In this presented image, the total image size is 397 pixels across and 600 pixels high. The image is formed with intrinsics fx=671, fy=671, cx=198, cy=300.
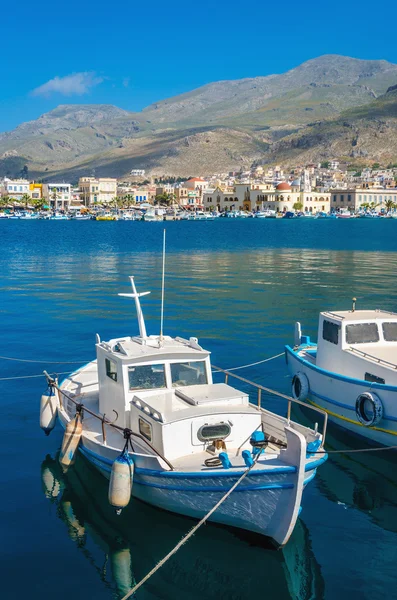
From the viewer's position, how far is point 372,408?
16906 millimetres

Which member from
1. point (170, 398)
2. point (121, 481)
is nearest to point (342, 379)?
point (170, 398)

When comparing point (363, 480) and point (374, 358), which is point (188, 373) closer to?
point (363, 480)

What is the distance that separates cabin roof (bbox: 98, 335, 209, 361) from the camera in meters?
14.3

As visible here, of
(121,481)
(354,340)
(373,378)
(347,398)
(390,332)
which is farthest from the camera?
(390,332)

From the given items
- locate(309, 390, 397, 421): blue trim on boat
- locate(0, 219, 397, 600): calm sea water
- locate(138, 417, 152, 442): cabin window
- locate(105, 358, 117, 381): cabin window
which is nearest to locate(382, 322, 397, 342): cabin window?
locate(309, 390, 397, 421): blue trim on boat

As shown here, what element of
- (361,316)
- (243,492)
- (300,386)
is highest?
(361,316)

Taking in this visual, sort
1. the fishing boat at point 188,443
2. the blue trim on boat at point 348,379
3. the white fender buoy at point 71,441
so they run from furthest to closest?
the blue trim on boat at point 348,379
the white fender buoy at point 71,441
the fishing boat at point 188,443

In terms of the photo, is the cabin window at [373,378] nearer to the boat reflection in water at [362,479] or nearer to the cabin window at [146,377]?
the boat reflection in water at [362,479]

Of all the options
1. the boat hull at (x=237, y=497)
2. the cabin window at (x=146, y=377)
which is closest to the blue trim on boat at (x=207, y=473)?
the boat hull at (x=237, y=497)

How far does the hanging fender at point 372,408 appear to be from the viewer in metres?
16.7

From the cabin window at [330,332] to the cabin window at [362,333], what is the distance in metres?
0.32

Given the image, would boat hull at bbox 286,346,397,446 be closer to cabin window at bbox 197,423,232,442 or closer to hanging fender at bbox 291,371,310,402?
hanging fender at bbox 291,371,310,402

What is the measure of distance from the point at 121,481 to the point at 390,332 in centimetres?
969

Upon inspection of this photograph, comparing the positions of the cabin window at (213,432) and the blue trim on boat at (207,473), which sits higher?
the cabin window at (213,432)
